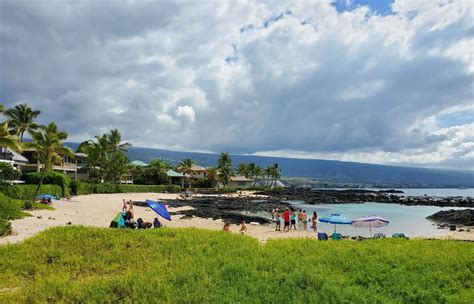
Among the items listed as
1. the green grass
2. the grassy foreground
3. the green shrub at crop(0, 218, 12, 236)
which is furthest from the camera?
the green grass

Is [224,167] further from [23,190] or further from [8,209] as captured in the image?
[8,209]

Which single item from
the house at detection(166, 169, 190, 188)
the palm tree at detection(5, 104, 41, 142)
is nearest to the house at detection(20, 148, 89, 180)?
the palm tree at detection(5, 104, 41, 142)

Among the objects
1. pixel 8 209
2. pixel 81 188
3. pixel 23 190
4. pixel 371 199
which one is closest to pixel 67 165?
pixel 81 188

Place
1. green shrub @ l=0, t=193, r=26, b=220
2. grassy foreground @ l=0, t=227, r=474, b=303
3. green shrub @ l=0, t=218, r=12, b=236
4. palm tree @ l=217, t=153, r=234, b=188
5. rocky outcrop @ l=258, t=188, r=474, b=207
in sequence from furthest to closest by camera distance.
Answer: palm tree @ l=217, t=153, r=234, b=188 → rocky outcrop @ l=258, t=188, r=474, b=207 → green shrub @ l=0, t=193, r=26, b=220 → green shrub @ l=0, t=218, r=12, b=236 → grassy foreground @ l=0, t=227, r=474, b=303

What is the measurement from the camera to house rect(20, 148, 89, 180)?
7088 centimetres

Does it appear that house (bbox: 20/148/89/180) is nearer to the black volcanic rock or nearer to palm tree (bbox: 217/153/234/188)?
palm tree (bbox: 217/153/234/188)

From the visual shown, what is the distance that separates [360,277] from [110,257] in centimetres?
836

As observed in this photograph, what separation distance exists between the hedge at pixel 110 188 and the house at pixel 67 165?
975cm

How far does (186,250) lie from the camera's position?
13445 mm

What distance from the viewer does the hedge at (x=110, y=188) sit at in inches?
2402

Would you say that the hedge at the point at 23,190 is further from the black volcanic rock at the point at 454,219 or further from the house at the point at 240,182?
the house at the point at 240,182

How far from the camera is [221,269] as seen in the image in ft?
33.9

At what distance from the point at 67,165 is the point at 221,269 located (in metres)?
78.8

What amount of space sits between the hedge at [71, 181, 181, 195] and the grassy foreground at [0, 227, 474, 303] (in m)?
47.9
